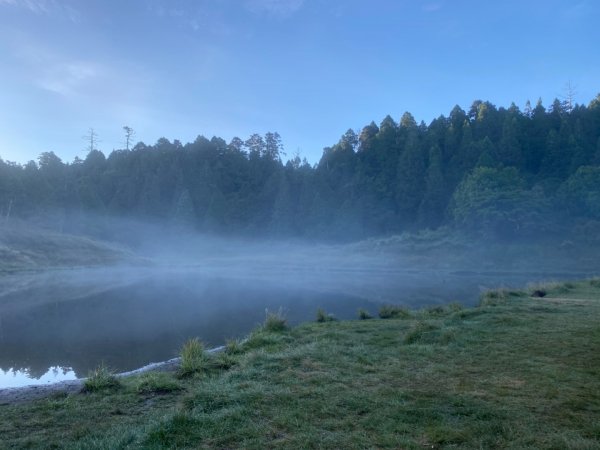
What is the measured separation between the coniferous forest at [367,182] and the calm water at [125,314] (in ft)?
112

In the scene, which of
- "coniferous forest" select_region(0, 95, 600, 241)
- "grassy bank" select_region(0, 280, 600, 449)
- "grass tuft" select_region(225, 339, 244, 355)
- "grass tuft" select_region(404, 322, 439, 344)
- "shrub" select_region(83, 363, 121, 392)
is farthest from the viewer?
"coniferous forest" select_region(0, 95, 600, 241)

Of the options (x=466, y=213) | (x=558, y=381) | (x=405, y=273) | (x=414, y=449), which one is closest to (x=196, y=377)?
(x=414, y=449)

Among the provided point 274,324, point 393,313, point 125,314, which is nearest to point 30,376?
point 274,324

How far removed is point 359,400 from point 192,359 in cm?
376

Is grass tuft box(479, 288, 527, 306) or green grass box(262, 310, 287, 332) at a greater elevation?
grass tuft box(479, 288, 527, 306)

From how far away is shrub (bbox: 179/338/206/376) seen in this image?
8.27m

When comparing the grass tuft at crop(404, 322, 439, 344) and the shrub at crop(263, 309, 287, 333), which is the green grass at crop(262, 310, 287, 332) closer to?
the shrub at crop(263, 309, 287, 333)

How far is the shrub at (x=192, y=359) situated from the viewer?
27.1ft

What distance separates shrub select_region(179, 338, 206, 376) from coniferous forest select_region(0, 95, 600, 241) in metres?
55.3

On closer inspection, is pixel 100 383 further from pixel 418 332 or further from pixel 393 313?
pixel 393 313

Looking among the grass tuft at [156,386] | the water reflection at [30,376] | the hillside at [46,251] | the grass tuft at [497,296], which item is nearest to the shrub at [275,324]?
the water reflection at [30,376]

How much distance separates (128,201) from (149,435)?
94862mm

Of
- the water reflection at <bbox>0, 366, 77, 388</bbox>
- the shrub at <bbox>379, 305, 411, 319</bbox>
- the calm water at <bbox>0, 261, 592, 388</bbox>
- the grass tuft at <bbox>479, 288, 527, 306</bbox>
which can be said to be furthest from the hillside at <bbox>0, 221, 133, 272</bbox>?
the grass tuft at <bbox>479, 288, 527, 306</bbox>

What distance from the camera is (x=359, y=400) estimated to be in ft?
19.5
